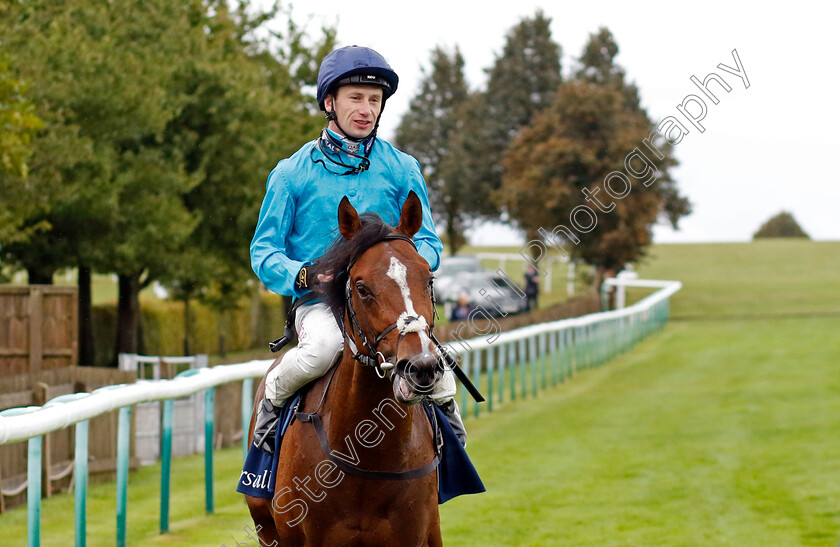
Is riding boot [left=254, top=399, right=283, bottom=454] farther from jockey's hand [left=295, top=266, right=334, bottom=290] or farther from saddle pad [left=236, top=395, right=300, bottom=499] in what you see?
jockey's hand [left=295, top=266, right=334, bottom=290]

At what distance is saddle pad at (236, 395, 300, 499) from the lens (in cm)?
399

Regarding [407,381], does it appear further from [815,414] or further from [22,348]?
[815,414]

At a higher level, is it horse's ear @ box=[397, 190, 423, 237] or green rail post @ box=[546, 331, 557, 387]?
horse's ear @ box=[397, 190, 423, 237]

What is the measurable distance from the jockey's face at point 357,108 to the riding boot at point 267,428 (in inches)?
42.9

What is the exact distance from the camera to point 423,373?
2.99 meters

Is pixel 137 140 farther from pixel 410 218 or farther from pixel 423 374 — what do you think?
pixel 423 374

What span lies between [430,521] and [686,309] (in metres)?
40.1

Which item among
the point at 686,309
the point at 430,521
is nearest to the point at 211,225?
the point at 430,521

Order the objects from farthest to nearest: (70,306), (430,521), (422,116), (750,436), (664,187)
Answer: (422,116) < (664,187) < (70,306) < (750,436) < (430,521)

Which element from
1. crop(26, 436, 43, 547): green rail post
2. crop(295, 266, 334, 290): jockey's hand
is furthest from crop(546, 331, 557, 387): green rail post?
crop(295, 266, 334, 290): jockey's hand

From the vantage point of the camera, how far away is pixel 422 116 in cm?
6469

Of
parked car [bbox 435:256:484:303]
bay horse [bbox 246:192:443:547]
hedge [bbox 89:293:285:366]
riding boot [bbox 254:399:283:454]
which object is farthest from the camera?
parked car [bbox 435:256:484:303]

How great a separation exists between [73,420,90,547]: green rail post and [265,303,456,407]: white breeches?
2.14m

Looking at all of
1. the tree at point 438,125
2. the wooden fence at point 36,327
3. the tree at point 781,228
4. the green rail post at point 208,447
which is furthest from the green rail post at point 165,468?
the tree at point 781,228
